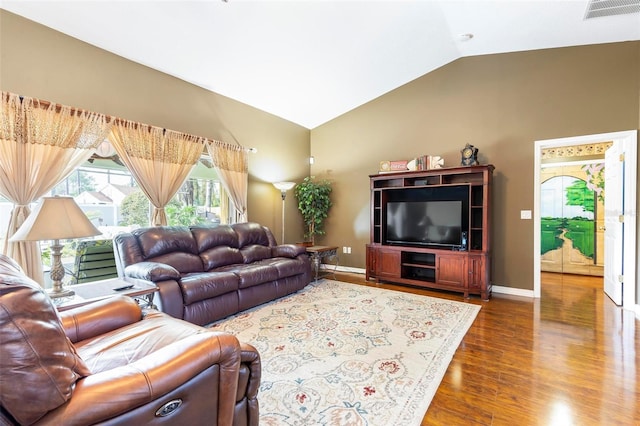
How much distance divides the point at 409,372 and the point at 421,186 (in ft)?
9.57

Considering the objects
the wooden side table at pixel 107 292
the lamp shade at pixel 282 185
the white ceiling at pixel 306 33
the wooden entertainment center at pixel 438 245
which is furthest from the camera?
the lamp shade at pixel 282 185

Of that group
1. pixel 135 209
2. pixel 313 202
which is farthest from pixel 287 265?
pixel 135 209

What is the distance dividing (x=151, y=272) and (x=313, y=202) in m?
3.20

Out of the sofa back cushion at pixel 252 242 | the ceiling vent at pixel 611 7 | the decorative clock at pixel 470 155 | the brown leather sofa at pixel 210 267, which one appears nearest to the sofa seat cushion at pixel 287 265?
the brown leather sofa at pixel 210 267

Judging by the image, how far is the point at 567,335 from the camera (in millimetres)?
2729

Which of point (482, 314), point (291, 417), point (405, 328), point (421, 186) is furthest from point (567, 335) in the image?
point (291, 417)

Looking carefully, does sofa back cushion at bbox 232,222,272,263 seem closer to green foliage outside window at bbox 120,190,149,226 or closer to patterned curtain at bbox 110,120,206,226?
patterned curtain at bbox 110,120,206,226

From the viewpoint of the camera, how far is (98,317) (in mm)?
1648

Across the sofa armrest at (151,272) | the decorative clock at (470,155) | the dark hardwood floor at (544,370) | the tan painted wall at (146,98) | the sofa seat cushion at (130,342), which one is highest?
the tan painted wall at (146,98)

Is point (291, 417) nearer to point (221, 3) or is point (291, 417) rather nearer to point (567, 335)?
point (567, 335)

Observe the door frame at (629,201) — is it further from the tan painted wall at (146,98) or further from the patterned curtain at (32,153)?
the patterned curtain at (32,153)

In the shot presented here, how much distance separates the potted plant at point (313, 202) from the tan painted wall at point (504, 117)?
1.62 feet

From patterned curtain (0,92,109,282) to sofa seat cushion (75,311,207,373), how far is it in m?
1.74

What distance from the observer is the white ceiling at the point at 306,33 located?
9.04 feet
